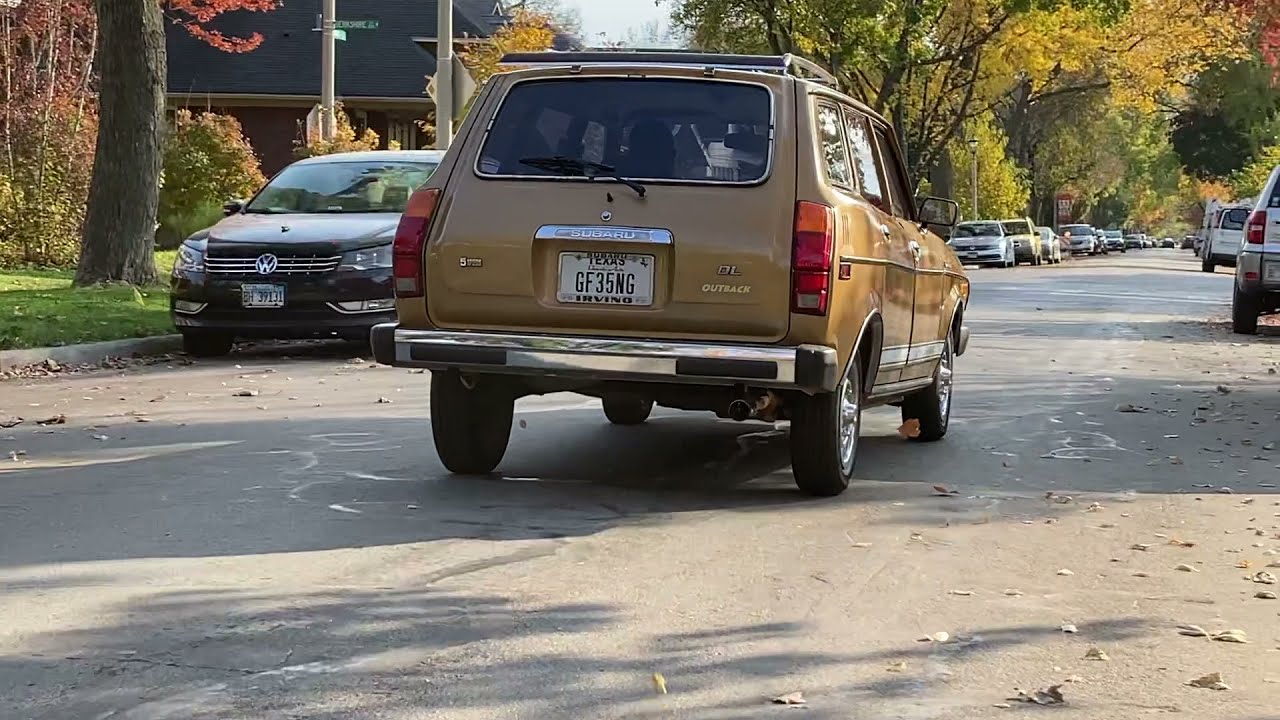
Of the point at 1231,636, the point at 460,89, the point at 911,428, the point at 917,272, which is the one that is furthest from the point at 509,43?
the point at 1231,636

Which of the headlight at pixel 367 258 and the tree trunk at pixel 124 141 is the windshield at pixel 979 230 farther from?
the headlight at pixel 367 258

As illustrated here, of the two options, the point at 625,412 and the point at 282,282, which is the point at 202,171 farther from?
the point at 625,412

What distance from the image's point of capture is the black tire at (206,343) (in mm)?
13602

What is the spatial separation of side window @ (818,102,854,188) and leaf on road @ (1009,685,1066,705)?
3.16 m

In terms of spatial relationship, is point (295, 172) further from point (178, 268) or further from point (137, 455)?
point (137, 455)

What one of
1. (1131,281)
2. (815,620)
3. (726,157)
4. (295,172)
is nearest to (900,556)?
(815,620)

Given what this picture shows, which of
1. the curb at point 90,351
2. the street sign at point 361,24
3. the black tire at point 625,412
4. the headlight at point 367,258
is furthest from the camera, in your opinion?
the street sign at point 361,24

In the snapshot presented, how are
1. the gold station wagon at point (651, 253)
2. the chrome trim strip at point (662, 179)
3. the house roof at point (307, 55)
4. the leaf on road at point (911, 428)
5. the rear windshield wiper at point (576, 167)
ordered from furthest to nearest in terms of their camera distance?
1. the house roof at point (307, 55)
2. the leaf on road at point (911, 428)
3. the rear windshield wiper at point (576, 167)
4. the chrome trim strip at point (662, 179)
5. the gold station wagon at point (651, 253)

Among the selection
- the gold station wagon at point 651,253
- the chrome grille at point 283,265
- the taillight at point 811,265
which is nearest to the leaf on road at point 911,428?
the gold station wagon at point 651,253

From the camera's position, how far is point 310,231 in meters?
13.6

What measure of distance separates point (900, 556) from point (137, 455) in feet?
13.3

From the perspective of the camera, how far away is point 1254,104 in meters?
66.4

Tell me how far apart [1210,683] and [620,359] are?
291 cm

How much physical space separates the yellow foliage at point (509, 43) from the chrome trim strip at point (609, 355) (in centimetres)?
3297
